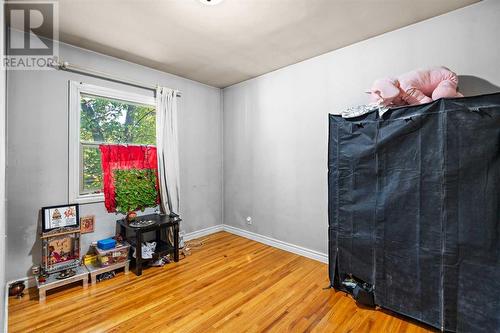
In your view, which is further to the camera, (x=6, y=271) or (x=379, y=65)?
(x=379, y=65)

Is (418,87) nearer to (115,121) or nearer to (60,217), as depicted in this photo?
(115,121)

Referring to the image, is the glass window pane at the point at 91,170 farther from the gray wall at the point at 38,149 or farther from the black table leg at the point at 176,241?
the black table leg at the point at 176,241

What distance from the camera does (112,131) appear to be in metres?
2.97

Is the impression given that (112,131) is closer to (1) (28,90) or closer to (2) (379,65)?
(1) (28,90)

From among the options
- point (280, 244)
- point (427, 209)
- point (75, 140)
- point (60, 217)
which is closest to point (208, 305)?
point (280, 244)

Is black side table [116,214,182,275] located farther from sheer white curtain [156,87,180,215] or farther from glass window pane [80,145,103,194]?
glass window pane [80,145,103,194]

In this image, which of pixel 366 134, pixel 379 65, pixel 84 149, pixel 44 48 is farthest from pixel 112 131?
pixel 379 65

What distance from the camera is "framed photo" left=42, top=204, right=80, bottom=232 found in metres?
2.38

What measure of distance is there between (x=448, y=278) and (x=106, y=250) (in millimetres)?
3136

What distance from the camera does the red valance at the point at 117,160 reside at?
9.45 feet

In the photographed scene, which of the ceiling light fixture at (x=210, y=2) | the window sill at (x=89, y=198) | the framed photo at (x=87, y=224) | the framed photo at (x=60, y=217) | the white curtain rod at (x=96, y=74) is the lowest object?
the framed photo at (x=87, y=224)

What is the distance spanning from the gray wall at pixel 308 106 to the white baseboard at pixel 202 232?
17 cm

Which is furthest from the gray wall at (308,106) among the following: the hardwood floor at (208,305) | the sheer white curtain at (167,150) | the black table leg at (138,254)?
the black table leg at (138,254)

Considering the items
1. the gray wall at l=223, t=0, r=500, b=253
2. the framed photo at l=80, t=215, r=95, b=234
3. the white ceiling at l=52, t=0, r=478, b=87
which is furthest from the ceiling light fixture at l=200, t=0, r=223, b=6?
the framed photo at l=80, t=215, r=95, b=234
